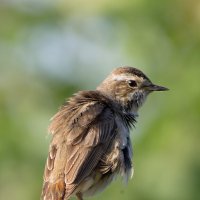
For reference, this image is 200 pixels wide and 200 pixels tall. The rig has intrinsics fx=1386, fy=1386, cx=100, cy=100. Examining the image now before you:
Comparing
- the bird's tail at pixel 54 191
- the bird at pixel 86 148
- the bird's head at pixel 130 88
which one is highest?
the bird's head at pixel 130 88

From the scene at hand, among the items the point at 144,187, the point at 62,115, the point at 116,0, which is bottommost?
the point at 144,187

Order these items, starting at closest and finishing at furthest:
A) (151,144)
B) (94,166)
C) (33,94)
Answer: (94,166) → (151,144) → (33,94)

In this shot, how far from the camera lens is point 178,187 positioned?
16.4 metres

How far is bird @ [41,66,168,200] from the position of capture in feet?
50.3

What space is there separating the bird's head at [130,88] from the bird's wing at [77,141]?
71cm

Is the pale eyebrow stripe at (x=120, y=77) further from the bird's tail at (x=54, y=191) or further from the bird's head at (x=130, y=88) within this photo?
the bird's tail at (x=54, y=191)

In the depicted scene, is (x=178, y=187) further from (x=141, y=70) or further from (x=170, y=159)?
(x=141, y=70)

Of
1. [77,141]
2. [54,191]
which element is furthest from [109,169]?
[54,191]

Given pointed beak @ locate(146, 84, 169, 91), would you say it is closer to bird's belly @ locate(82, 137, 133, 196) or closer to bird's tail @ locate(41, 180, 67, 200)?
bird's belly @ locate(82, 137, 133, 196)

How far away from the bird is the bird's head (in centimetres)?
28

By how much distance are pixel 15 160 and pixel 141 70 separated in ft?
6.26

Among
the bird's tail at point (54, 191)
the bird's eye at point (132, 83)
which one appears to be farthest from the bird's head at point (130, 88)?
the bird's tail at point (54, 191)

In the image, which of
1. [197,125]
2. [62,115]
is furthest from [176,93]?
[62,115]

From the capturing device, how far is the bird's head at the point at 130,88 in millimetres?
16891
